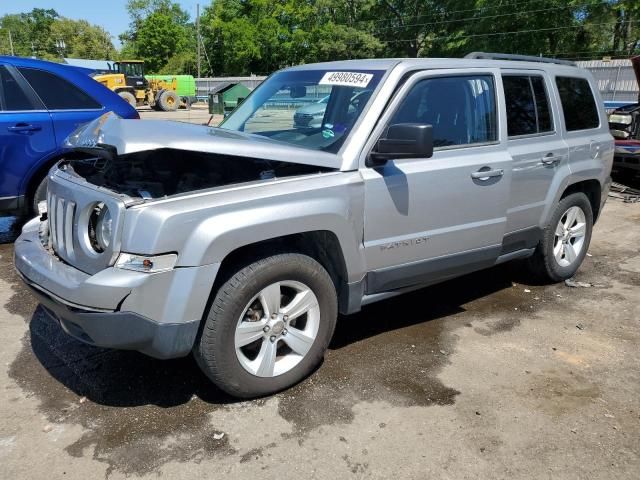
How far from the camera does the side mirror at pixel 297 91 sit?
4.03 meters

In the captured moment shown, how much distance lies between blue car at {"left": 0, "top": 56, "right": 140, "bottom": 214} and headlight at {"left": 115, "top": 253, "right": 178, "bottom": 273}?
3.42 metres

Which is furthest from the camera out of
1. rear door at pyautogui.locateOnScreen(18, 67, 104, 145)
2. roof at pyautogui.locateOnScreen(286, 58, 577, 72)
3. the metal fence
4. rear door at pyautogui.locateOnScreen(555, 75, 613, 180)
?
the metal fence

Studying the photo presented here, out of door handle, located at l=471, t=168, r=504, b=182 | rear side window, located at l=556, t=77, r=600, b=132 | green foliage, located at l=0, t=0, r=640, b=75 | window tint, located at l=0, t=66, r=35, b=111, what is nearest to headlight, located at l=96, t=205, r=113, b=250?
door handle, located at l=471, t=168, r=504, b=182

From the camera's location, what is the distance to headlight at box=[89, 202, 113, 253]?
9.09 feet

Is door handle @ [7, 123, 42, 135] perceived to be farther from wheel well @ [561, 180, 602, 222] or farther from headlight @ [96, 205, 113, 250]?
wheel well @ [561, 180, 602, 222]

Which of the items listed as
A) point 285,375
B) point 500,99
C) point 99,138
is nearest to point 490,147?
point 500,99

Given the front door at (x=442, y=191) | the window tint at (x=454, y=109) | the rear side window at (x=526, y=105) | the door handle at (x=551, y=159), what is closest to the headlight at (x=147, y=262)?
the front door at (x=442, y=191)

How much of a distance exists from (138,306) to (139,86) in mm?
34681

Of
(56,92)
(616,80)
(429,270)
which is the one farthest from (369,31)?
A: (429,270)

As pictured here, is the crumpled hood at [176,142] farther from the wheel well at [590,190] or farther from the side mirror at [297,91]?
the wheel well at [590,190]

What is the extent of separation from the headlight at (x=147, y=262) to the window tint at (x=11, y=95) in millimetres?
3942

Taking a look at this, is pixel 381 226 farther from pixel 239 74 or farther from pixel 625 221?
pixel 239 74

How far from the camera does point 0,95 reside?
561cm

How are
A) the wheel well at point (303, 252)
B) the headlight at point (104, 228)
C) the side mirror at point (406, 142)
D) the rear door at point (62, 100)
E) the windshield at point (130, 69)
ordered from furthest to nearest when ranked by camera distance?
the windshield at point (130, 69), the rear door at point (62, 100), the side mirror at point (406, 142), the wheel well at point (303, 252), the headlight at point (104, 228)
